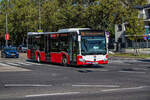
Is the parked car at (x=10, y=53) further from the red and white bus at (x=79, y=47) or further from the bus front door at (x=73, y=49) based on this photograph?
the bus front door at (x=73, y=49)

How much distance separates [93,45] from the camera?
2075 cm

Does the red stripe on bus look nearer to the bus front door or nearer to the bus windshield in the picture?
the bus front door

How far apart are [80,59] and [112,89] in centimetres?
994

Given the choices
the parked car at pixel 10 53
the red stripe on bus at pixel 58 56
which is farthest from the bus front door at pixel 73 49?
the parked car at pixel 10 53

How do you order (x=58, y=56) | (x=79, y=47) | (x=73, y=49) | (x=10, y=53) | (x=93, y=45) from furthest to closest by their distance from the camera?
Result: 1. (x=10, y=53)
2. (x=58, y=56)
3. (x=73, y=49)
4. (x=93, y=45)
5. (x=79, y=47)

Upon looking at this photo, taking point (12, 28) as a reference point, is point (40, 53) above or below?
below

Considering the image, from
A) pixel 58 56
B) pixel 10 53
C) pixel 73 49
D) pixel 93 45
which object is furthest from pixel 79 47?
pixel 10 53

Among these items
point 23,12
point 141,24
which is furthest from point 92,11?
point 23,12

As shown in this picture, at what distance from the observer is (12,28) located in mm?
74500

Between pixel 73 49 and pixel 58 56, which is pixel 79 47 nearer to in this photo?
pixel 73 49

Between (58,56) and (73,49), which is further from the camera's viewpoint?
(58,56)

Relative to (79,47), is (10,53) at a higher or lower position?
lower

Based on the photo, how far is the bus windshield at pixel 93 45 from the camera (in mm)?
20594

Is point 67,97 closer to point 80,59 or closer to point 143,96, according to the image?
point 143,96
